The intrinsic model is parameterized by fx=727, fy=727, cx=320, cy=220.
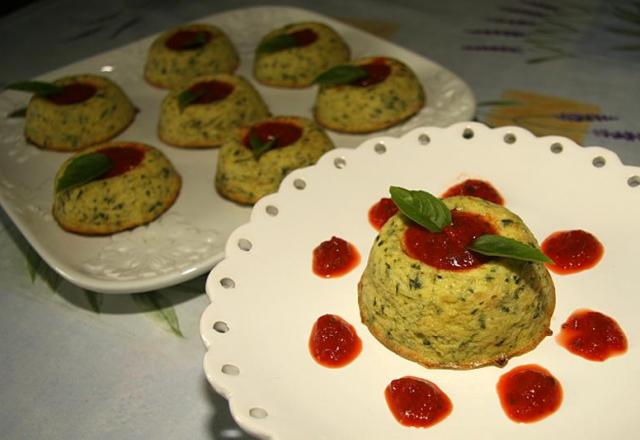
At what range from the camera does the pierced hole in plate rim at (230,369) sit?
2025 mm

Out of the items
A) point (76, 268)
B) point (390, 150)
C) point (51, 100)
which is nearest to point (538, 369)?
point (390, 150)

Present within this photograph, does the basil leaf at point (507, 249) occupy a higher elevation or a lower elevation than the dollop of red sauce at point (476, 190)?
higher

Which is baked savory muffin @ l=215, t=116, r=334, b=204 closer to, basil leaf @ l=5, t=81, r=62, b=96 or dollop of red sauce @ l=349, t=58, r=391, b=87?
dollop of red sauce @ l=349, t=58, r=391, b=87

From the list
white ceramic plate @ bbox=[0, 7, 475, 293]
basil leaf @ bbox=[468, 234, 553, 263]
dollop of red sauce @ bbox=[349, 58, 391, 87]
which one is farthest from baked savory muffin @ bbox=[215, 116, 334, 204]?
basil leaf @ bbox=[468, 234, 553, 263]

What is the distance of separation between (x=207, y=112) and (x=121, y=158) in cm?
59

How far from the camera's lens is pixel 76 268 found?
3.02 m

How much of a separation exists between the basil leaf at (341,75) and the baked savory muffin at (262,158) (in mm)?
416

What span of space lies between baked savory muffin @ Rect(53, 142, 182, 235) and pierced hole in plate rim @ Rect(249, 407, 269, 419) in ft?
5.34

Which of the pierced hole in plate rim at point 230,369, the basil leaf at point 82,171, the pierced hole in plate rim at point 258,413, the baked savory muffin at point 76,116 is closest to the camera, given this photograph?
the pierced hole in plate rim at point 258,413

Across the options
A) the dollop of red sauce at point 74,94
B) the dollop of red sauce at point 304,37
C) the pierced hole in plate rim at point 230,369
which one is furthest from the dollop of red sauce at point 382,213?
the dollop of red sauce at point 74,94

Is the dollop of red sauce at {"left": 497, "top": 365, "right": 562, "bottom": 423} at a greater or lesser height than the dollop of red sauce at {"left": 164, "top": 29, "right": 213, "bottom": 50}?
greater

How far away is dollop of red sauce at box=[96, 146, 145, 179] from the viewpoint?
11.1 ft

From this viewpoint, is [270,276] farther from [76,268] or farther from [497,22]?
[497,22]

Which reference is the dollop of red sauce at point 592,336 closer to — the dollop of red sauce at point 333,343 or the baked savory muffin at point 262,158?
the dollop of red sauce at point 333,343
